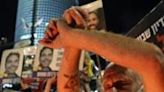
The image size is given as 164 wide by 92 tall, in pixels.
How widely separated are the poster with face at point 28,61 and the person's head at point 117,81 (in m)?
2.29

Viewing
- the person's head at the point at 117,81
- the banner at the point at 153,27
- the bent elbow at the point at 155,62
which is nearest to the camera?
the bent elbow at the point at 155,62

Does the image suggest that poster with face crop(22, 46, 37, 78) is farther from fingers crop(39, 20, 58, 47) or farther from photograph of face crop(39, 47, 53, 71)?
fingers crop(39, 20, 58, 47)

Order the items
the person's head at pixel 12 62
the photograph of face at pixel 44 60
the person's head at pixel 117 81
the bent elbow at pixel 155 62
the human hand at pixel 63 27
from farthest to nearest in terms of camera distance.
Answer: the person's head at pixel 12 62 < the photograph of face at pixel 44 60 < the person's head at pixel 117 81 < the human hand at pixel 63 27 < the bent elbow at pixel 155 62

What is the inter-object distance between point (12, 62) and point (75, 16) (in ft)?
7.97

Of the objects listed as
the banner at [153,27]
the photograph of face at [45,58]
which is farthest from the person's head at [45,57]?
the banner at [153,27]

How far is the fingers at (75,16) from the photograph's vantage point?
35.9 inches

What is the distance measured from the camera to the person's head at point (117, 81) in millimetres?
1011

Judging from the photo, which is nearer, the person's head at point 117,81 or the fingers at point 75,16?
the fingers at point 75,16

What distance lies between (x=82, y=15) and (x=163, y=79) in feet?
0.92

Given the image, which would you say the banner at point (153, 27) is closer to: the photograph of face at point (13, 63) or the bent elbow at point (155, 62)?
the bent elbow at point (155, 62)

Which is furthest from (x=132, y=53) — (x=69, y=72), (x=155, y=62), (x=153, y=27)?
(x=153, y=27)

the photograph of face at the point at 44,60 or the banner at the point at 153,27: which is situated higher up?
the banner at the point at 153,27

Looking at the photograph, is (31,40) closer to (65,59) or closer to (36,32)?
(36,32)

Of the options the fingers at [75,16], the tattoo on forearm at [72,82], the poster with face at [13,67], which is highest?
the fingers at [75,16]
